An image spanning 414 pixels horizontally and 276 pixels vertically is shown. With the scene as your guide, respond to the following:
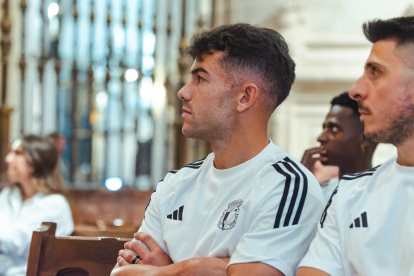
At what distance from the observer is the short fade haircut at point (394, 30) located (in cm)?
118

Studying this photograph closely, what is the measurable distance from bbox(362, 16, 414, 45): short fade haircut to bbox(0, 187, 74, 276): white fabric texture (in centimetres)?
185

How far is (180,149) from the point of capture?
15.0 feet

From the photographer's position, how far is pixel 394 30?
1.20m

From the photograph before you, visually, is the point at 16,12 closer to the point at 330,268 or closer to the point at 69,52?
the point at 69,52

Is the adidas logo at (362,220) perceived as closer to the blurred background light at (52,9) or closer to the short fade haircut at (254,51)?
the short fade haircut at (254,51)

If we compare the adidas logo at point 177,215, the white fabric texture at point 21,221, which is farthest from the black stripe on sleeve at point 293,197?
the white fabric texture at point 21,221

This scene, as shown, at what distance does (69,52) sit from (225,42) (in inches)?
196

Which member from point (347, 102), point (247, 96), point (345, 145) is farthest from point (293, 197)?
point (347, 102)

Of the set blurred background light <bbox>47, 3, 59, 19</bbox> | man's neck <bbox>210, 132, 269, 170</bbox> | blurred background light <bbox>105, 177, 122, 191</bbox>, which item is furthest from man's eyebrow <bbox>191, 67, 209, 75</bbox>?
blurred background light <bbox>47, 3, 59, 19</bbox>

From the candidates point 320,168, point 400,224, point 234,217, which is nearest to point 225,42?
point 234,217

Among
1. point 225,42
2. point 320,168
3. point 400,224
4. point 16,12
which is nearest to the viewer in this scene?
point 400,224

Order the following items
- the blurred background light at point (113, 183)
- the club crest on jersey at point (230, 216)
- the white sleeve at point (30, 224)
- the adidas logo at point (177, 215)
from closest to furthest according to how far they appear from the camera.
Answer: the club crest on jersey at point (230, 216), the adidas logo at point (177, 215), the white sleeve at point (30, 224), the blurred background light at point (113, 183)

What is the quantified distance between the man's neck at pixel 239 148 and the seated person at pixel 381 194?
1.01ft

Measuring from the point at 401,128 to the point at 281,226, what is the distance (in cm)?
40
